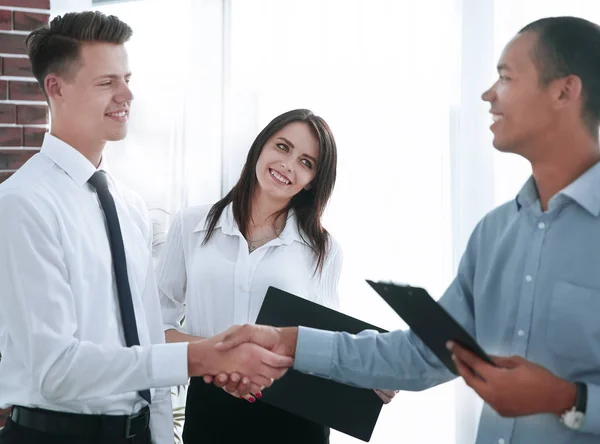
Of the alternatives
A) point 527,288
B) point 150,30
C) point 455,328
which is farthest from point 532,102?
point 150,30

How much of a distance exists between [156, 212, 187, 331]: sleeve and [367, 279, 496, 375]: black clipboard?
123cm

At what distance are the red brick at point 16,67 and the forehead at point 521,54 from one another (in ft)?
7.05

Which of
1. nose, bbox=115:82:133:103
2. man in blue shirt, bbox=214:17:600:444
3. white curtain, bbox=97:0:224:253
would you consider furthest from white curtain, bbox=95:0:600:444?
nose, bbox=115:82:133:103

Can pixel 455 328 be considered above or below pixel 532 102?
below

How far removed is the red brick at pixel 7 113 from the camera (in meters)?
3.15

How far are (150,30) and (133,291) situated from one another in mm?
2368

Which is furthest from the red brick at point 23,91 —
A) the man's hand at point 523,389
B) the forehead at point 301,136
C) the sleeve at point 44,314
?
the man's hand at point 523,389

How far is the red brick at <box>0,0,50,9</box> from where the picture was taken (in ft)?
10.3


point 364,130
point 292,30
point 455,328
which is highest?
point 292,30

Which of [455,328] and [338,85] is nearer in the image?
[455,328]

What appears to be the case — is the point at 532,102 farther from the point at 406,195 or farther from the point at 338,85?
the point at 338,85

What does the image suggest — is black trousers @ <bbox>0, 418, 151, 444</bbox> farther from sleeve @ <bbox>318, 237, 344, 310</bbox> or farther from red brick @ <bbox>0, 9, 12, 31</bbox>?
red brick @ <bbox>0, 9, 12, 31</bbox>

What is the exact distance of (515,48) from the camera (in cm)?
175

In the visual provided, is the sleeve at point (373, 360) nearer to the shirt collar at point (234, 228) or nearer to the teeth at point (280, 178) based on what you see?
the shirt collar at point (234, 228)
